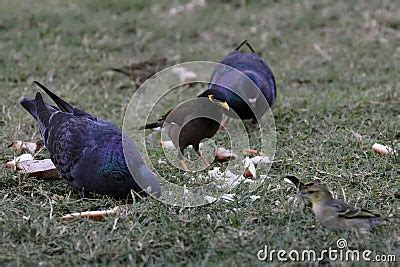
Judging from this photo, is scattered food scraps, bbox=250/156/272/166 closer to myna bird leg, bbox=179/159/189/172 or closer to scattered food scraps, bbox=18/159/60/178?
myna bird leg, bbox=179/159/189/172

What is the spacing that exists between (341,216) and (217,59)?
14.4 ft

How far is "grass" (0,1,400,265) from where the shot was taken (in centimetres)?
340

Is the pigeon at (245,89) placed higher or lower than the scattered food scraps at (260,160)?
higher

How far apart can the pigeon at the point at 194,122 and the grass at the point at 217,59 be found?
231mm

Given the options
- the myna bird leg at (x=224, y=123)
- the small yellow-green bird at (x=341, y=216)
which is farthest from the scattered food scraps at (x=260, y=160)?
the small yellow-green bird at (x=341, y=216)

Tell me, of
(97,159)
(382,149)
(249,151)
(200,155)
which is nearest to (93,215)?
(97,159)

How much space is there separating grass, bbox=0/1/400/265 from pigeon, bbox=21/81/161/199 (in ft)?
0.32

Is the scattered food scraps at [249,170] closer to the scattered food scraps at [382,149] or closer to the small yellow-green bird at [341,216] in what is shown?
the scattered food scraps at [382,149]

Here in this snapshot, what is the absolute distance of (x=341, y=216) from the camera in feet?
11.3

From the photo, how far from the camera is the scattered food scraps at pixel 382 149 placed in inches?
187

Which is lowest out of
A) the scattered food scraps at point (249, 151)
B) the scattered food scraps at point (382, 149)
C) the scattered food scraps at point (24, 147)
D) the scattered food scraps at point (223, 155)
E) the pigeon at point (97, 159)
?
the scattered food scraps at point (249, 151)

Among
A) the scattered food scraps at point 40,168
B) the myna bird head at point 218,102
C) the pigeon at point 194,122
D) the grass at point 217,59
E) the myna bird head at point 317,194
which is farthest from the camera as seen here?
the myna bird head at point 218,102

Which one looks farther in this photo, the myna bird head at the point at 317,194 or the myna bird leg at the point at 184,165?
the myna bird leg at the point at 184,165

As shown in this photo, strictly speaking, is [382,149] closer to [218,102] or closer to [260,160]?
[260,160]
